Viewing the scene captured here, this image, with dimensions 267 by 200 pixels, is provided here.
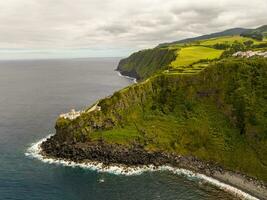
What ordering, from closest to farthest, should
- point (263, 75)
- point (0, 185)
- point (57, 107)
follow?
point (0, 185) < point (263, 75) < point (57, 107)

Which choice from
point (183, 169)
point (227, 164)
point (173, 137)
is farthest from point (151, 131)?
point (227, 164)

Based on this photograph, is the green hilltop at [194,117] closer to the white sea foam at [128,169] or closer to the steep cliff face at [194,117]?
the steep cliff face at [194,117]

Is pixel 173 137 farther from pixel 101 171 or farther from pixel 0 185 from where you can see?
pixel 0 185

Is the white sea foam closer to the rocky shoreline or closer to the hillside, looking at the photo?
the rocky shoreline

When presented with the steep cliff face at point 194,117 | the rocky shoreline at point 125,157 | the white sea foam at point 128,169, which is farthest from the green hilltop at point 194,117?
the white sea foam at point 128,169

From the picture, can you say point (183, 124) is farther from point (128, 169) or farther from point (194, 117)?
point (128, 169)

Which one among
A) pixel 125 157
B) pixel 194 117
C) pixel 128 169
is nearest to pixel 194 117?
pixel 194 117

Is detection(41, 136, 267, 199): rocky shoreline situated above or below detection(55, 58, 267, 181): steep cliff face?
below

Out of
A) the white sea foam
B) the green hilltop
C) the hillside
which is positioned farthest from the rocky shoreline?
the green hilltop
